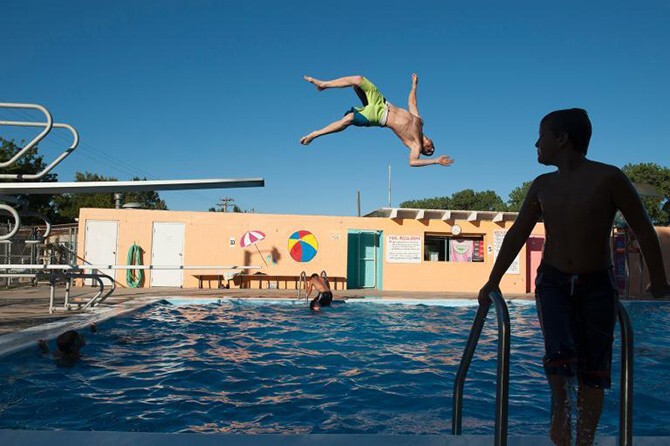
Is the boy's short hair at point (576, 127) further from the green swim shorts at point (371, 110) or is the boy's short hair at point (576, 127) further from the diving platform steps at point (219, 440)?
the green swim shorts at point (371, 110)

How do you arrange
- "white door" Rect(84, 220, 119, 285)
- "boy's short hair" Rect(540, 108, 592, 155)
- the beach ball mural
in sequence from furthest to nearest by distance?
the beach ball mural, "white door" Rect(84, 220, 119, 285), "boy's short hair" Rect(540, 108, 592, 155)

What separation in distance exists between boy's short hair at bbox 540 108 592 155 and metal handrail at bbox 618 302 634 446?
31.4 inches

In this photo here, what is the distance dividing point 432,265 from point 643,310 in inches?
273

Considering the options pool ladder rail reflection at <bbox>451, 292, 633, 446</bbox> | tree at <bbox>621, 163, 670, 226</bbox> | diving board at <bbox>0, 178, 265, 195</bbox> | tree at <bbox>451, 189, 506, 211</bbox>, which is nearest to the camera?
pool ladder rail reflection at <bbox>451, 292, 633, 446</bbox>

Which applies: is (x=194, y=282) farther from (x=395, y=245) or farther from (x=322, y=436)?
(x=322, y=436)

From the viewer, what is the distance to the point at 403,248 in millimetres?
18422

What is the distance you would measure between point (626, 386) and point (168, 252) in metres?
16.3

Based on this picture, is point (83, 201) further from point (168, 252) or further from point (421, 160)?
point (421, 160)

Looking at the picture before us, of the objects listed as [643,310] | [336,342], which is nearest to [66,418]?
[336,342]

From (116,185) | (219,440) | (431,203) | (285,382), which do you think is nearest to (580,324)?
(219,440)

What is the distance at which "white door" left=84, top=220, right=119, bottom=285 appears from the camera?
16.6 meters

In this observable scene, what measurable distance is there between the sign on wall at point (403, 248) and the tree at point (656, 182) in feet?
82.5

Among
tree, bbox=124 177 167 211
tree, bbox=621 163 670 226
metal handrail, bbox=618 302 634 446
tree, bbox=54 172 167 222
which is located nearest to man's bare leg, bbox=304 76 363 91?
metal handrail, bbox=618 302 634 446

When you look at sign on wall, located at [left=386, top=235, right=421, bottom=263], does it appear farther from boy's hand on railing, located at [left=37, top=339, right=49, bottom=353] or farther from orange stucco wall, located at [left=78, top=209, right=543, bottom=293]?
boy's hand on railing, located at [left=37, top=339, right=49, bottom=353]
